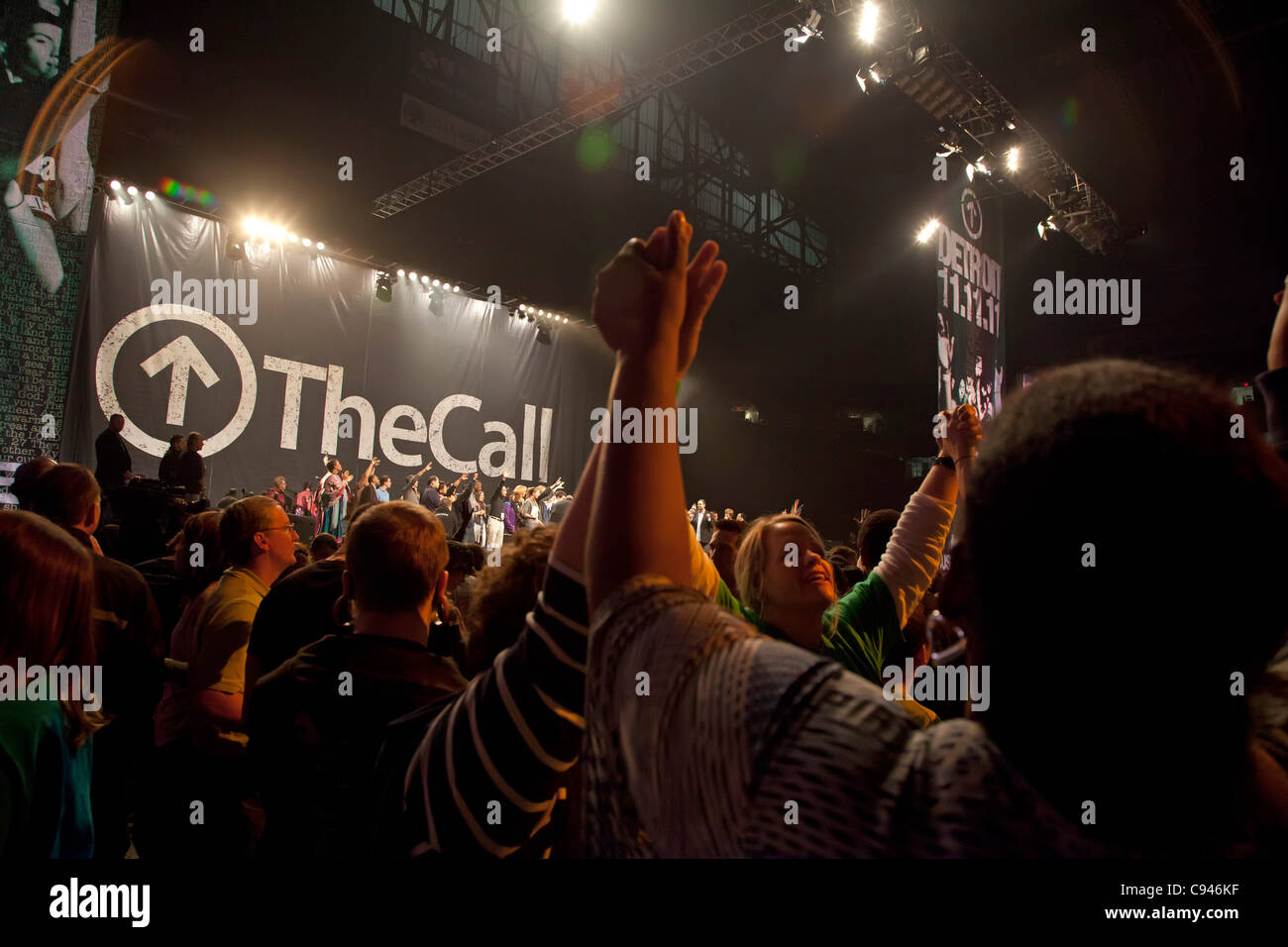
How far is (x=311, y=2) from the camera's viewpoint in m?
10.8

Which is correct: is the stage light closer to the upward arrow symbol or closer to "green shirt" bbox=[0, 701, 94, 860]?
"green shirt" bbox=[0, 701, 94, 860]

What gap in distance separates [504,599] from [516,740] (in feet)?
2.60

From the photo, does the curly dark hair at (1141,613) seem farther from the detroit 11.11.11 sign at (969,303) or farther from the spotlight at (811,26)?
the detroit 11.11.11 sign at (969,303)

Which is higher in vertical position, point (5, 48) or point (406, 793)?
point (5, 48)

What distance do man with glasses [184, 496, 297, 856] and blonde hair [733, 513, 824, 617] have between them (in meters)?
1.63

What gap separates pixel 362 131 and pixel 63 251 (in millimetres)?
5012

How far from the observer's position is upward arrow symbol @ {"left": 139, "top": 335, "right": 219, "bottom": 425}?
1018 centimetres

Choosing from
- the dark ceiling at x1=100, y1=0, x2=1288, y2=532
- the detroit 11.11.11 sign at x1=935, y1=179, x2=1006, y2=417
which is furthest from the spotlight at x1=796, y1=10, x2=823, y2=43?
the detroit 11.11.11 sign at x1=935, y1=179, x2=1006, y2=417

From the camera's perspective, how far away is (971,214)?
9422mm
